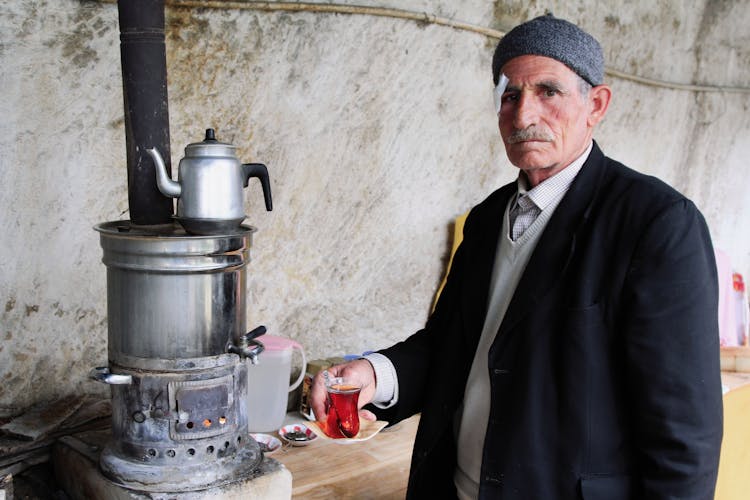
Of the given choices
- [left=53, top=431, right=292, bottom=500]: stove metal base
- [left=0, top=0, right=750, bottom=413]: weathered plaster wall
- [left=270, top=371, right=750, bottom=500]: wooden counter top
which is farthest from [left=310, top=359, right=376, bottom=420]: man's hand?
Result: [left=0, top=0, right=750, bottom=413]: weathered plaster wall

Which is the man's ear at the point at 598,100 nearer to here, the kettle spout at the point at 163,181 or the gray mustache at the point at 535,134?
the gray mustache at the point at 535,134

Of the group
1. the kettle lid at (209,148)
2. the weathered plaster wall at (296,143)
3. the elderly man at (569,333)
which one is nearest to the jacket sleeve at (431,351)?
the elderly man at (569,333)

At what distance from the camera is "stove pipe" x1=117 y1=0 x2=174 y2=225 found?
202 cm

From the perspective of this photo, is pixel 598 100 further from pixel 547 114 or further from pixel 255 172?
pixel 255 172

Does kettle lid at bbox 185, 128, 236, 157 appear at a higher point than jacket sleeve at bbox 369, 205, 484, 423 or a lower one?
higher

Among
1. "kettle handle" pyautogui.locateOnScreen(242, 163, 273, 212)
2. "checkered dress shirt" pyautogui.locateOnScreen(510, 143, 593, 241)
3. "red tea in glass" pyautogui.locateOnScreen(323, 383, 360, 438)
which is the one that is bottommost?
"red tea in glass" pyautogui.locateOnScreen(323, 383, 360, 438)

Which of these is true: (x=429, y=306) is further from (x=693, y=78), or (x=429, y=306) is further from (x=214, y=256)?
(x=693, y=78)

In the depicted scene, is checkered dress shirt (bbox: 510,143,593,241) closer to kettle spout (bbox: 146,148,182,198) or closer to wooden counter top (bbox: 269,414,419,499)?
kettle spout (bbox: 146,148,182,198)

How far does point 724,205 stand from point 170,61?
466 cm

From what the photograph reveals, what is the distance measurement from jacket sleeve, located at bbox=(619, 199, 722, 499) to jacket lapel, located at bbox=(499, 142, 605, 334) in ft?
0.63

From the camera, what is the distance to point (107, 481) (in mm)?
2002

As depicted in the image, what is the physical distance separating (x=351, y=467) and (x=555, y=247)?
1400 mm

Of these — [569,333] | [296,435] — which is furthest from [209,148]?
[296,435]

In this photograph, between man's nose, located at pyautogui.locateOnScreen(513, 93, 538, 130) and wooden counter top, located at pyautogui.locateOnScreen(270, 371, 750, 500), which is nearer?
man's nose, located at pyautogui.locateOnScreen(513, 93, 538, 130)
